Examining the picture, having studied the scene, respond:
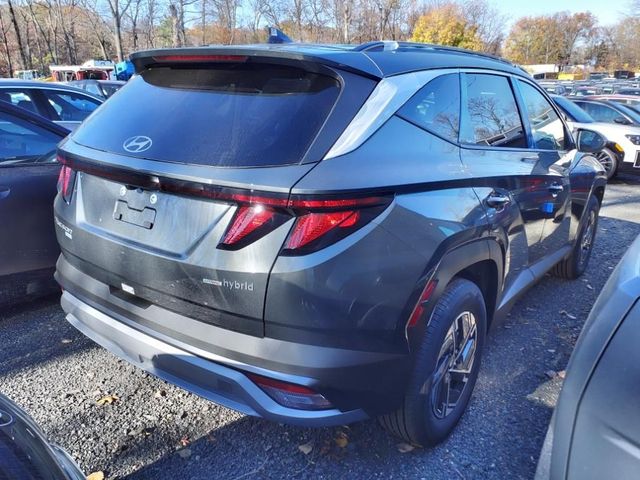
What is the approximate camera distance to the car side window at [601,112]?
10930 mm

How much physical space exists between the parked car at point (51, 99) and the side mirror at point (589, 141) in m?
5.17

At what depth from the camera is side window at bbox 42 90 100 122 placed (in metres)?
6.11

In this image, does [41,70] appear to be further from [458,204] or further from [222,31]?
[458,204]

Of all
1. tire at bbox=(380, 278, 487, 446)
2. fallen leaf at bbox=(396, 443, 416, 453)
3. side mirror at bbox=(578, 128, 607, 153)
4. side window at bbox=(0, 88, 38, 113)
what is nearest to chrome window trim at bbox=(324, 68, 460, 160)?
tire at bbox=(380, 278, 487, 446)

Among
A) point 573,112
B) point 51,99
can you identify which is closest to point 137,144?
point 51,99

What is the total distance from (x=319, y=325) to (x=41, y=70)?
59214 millimetres

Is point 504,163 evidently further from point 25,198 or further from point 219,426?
point 25,198

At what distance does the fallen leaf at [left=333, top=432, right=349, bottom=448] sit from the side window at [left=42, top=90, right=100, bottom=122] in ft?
17.6

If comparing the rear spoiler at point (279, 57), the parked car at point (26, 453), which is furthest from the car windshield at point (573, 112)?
the parked car at point (26, 453)

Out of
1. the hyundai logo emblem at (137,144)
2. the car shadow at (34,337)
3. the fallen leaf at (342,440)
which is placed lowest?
the car shadow at (34,337)

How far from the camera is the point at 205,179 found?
1.83 metres

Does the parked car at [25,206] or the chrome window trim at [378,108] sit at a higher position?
the chrome window trim at [378,108]

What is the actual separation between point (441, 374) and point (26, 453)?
5.52 feet

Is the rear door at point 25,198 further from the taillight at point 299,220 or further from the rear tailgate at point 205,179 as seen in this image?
the taillight at point 299,220
